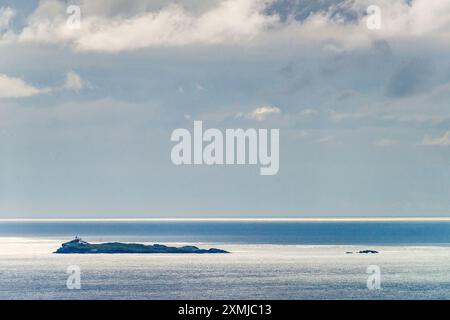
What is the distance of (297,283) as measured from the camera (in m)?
60.3

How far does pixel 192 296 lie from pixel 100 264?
26.8m

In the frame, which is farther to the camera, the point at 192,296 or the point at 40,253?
the point at 40,253

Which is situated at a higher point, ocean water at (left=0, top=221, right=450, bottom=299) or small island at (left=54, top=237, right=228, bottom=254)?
small island at (left=54, top=237, right=228, bottom=254)

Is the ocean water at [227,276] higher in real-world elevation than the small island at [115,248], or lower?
lower

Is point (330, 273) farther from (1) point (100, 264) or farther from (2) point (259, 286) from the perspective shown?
(1) point (100, 264)

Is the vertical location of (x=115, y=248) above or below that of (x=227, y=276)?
above

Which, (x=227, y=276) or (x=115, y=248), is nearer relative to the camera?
(x=227, y=276)

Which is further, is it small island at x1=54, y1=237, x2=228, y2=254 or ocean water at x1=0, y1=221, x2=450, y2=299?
small island at x1=54, y1=237, x2=228, y2=254

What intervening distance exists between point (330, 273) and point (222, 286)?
1334cm

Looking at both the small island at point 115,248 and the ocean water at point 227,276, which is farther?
the small island at point 115,248
